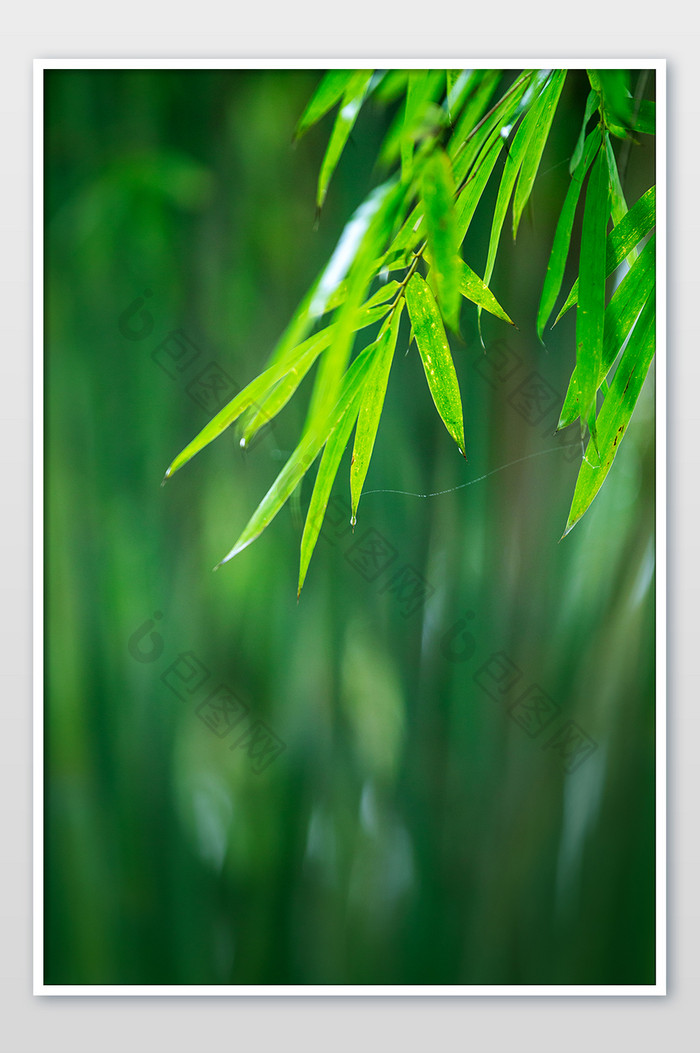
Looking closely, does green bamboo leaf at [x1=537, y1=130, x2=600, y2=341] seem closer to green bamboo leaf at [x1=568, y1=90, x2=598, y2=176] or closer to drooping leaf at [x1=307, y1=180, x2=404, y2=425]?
green bamboo leaf at [x1=568, y1=90, x2=598, y2=176]

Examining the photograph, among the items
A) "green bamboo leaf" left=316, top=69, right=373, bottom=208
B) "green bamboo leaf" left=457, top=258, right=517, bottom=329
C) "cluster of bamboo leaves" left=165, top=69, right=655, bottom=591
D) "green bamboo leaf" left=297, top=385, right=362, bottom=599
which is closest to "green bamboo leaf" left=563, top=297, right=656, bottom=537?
"cluster of bamboo leaves" left=165, top=69, right=655, bottom=591

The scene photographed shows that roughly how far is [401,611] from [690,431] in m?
0.36

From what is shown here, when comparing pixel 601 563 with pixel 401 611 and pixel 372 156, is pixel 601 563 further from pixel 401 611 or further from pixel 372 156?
pixel 372 156

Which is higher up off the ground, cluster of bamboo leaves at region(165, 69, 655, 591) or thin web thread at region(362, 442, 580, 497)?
cluster of bamboo leaves at region(165, 69, 655, 591)

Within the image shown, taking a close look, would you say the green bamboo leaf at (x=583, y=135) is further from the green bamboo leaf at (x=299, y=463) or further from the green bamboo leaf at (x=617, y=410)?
the green bamboo leaf at (x=299, y=463)

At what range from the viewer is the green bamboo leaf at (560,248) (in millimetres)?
1033

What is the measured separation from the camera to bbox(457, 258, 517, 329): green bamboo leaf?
1018 mm

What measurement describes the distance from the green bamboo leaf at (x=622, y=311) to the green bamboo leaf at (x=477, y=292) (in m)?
0.10

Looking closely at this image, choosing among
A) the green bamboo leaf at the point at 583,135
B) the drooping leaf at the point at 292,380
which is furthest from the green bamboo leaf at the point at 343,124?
the green bamboo leaf at the point at 583,135

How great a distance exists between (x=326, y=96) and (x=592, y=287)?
13.0 inches

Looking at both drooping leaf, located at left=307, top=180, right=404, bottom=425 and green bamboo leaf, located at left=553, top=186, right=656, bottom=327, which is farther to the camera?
green bamboo leaf, located at left=553, top=186, right=656, bottom=327

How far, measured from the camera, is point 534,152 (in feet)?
3.38

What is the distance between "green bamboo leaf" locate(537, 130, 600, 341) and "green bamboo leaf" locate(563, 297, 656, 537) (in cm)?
9

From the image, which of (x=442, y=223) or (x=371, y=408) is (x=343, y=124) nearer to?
(x=442, y=223)
